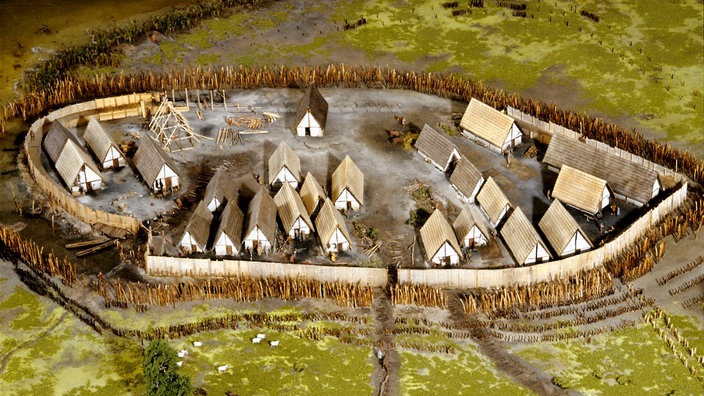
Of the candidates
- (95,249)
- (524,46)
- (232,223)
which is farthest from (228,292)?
(524,46)

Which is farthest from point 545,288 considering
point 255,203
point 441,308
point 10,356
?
point 10,356

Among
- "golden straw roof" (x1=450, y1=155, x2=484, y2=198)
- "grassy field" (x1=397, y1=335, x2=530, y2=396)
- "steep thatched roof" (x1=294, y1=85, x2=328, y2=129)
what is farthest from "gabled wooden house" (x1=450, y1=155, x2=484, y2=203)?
"grassy field" (x1=397, y1=335, x2=530, y2=396)

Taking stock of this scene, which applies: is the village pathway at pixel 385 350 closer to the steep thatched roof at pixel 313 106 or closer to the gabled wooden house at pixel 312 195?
the gabled wooden house at pixel 312 195

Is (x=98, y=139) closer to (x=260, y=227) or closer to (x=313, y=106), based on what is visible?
(x=313, y=106)

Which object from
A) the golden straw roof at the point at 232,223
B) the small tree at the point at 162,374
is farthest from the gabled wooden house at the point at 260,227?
the small tree at the point at 162,374

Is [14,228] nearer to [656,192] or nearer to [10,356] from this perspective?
[10,356]

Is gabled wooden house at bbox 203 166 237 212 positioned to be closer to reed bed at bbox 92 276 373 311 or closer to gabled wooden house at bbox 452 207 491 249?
reed bed at bbox 92 276 373 311

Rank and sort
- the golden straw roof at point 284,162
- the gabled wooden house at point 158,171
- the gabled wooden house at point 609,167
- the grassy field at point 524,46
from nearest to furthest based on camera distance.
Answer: the gabled wooden house at point 609,167
the gabled wooden house at point 158,171
the golden straw roof at point 284,162
the grassy field at point 524,46
